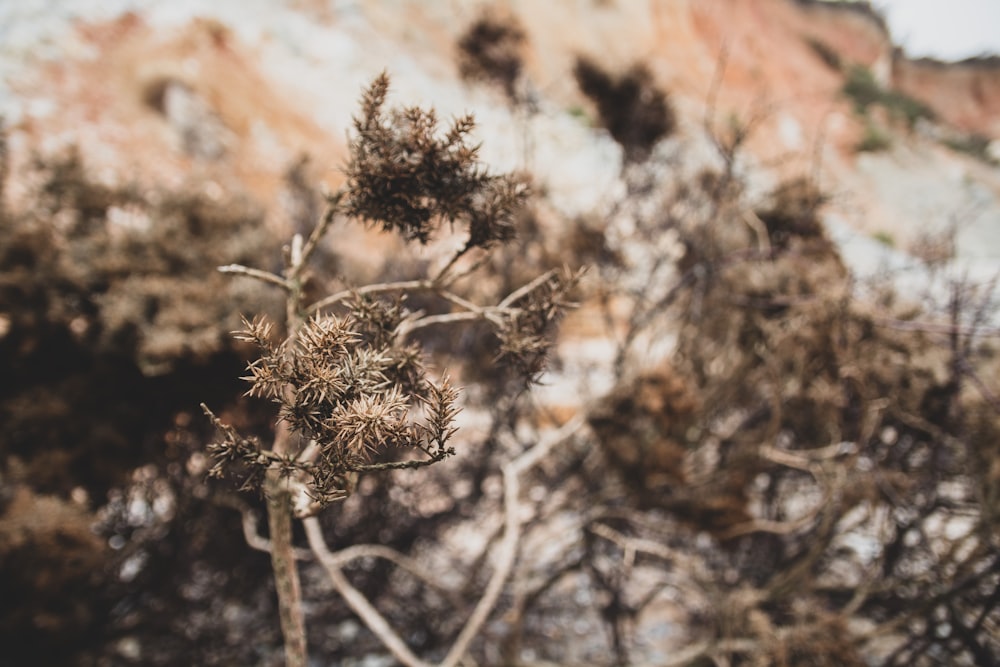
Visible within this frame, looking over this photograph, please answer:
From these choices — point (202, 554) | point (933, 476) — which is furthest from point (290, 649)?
point (933, 476)

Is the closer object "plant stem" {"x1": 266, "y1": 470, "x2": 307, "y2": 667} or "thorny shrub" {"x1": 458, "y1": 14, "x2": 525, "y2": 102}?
"plant stem" {"x1": 266, "y1": 470, "x2": 307, "y2": 667}

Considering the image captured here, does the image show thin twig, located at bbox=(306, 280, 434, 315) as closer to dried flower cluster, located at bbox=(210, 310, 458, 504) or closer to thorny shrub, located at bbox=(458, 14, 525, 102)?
dried flower cluster, located at bbox=(210, 310, 458, 504)

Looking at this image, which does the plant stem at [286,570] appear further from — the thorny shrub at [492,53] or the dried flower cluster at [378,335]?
the thorny shrub at [492,53]

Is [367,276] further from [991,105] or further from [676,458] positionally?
[991,105]

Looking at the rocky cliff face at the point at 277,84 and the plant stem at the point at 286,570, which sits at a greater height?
the rocky cliff face at the point at 277,84

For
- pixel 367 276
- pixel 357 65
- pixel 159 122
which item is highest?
pixel 357 65

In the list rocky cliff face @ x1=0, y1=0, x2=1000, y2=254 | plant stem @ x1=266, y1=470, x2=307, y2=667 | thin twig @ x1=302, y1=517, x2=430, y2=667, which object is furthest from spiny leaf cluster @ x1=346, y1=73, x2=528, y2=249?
rocky cliff face @ x1=0, y1=0, x2=1000, y2=254

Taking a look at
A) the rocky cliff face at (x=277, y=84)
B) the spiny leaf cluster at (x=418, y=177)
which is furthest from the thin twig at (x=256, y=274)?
the rocky cliff face at (x=277, y=84)
